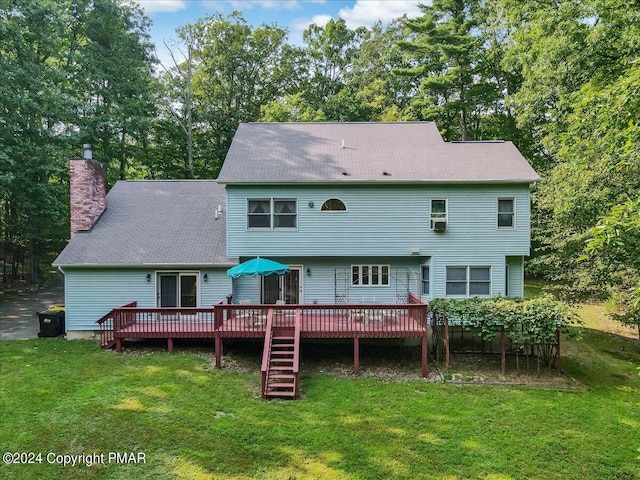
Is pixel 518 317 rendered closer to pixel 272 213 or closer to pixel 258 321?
pixel 258 321

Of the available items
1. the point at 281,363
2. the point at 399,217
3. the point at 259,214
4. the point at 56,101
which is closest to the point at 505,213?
the point at 399,217

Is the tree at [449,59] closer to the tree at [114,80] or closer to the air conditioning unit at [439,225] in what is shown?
the air conditioning unit at [439,225]

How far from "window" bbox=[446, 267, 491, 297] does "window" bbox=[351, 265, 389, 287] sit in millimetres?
2138

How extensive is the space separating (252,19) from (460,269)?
28.8m

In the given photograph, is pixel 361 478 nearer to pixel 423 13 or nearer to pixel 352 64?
pixel 423 13

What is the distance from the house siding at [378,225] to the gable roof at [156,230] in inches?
61.8

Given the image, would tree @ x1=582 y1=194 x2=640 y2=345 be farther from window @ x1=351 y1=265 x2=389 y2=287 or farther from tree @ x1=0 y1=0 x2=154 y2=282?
tree @ x1=0 y1=0 x2=154 y2=282

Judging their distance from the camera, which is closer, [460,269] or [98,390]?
[98,390]

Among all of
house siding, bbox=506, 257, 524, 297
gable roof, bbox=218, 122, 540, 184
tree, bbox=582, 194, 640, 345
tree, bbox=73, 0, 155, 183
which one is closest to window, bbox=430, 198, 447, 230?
gable roof, bbox=218, 122, 540, 184

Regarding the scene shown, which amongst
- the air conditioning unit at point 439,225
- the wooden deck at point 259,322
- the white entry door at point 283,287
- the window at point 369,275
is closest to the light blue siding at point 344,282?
the window at point 369,275

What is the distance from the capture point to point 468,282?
1257 centimetres

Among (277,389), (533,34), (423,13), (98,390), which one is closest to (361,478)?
(277,389)

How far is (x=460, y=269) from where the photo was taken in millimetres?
12641

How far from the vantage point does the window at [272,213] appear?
12719mm
